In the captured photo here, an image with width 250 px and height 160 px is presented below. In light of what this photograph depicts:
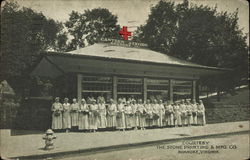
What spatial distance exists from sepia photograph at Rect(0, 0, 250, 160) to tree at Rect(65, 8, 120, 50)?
4.5 inches

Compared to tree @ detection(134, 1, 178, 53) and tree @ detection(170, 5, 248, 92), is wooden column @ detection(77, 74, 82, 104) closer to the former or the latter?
tree @ detection(170, 5, 248, 92)

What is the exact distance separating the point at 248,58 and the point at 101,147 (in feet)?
58.7

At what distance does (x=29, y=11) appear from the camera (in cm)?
2814

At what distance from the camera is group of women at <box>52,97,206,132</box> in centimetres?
1394

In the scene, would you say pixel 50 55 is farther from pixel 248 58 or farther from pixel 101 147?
pixel 248 58

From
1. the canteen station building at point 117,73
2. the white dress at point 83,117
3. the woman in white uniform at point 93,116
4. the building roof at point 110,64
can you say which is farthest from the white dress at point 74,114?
the building roof at point 110,64

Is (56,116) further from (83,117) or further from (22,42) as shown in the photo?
(22,42)

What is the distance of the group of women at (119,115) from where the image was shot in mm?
13938

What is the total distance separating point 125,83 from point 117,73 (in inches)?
31.6

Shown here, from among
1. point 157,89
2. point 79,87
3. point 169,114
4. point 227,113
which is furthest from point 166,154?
point 227,113

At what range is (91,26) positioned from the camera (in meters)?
33.6

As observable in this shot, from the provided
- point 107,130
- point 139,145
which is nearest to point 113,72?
point 107,130

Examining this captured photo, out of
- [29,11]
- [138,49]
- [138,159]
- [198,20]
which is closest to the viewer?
[138,159]

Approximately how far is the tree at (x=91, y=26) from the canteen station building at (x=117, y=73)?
40.4ft
